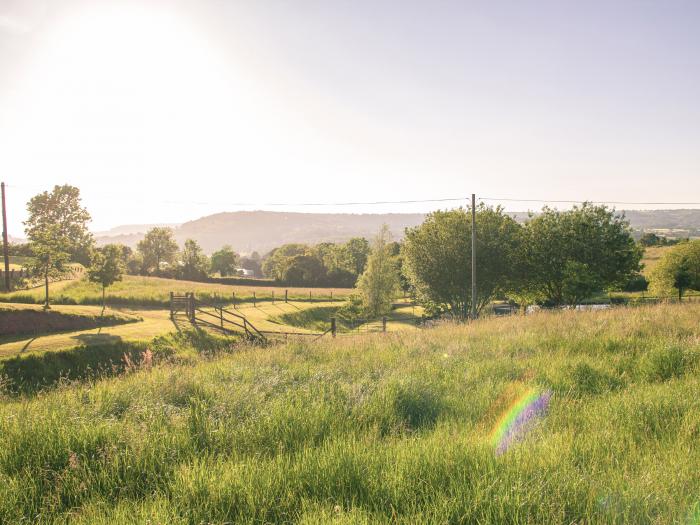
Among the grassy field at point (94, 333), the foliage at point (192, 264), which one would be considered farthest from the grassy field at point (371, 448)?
the foliage at point (192, 264)

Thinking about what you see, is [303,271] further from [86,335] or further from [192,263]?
[86,335]

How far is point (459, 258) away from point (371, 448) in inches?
1208

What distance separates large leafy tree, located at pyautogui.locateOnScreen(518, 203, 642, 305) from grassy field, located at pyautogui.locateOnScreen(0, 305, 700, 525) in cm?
2804

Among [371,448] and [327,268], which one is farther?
[327,268]

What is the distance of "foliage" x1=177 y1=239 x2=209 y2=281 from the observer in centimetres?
7555

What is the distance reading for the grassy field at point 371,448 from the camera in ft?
9.91

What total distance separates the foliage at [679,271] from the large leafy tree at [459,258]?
19.5 meters

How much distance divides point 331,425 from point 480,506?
2125 mm

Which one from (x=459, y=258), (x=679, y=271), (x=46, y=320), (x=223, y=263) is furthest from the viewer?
(x=223, y=263)

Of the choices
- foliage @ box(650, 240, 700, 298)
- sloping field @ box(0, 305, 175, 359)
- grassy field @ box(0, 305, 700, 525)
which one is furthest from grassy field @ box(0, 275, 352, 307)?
foliage @ box(650, 240, 700, 298)

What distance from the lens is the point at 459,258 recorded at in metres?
33.3

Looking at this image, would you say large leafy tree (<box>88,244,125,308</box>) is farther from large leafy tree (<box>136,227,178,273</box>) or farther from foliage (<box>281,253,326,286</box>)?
large leafy tree (<box>136,227,178,273</box>)

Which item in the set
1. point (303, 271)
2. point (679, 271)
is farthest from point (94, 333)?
point (303, 271)

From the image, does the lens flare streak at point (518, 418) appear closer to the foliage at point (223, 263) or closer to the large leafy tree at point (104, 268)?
the large leafy tree at point (104, 268)
